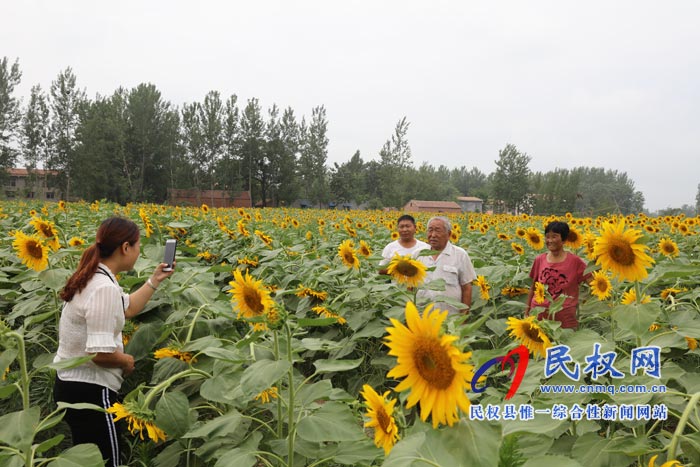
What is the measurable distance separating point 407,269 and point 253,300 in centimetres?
102

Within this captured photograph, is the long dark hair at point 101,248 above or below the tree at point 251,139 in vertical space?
below

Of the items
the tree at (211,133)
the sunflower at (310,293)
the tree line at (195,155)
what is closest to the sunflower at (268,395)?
the sunflower at (310,293)

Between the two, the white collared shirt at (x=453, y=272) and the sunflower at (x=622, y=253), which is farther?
the white collared shirt at (x=453, y=272)

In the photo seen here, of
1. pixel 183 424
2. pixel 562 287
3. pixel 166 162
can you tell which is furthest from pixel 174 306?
pixel 166 162

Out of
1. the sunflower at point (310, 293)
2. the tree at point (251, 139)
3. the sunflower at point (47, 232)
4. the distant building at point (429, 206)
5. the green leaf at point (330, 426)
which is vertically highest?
the tree at point (251, 139)

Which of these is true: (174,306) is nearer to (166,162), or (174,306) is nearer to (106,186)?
(106,186)

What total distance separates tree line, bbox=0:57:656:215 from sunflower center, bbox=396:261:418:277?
33629mm

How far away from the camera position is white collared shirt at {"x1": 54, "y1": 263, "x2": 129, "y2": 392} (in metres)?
2.12

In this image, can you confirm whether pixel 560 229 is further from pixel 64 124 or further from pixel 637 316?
pixel 64 124

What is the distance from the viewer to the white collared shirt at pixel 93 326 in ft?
6.95

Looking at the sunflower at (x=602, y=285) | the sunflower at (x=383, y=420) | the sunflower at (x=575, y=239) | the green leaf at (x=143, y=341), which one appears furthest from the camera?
the sunflower at (x=575, y=239)

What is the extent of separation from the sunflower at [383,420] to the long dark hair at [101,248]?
1655 millimetres

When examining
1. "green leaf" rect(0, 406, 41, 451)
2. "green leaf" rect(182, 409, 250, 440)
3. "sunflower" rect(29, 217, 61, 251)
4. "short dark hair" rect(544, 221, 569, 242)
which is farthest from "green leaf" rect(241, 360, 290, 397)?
"short dark hair" rect(544, 221, 569, 242)

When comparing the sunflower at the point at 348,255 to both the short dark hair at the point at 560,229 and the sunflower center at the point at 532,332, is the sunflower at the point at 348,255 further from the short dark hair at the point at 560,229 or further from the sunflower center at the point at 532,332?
the short dark hair at the point at 560,229
